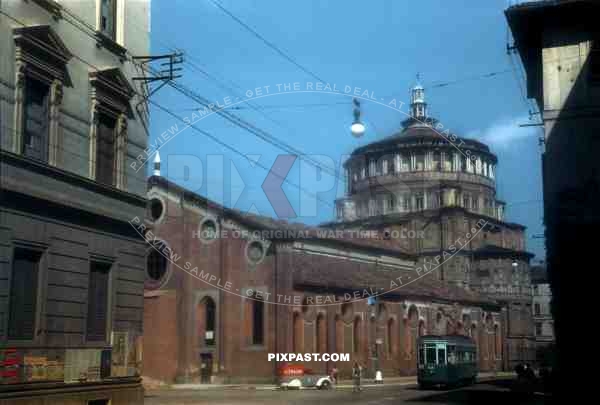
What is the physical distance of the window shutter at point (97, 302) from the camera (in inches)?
773

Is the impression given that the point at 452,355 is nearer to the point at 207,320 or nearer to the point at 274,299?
the point at 274,299

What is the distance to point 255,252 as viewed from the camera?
48344 millimetres

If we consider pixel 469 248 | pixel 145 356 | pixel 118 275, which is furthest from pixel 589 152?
pixel 469 248

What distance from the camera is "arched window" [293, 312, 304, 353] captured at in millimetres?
47344

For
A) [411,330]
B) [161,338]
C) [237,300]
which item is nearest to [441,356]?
[237,300]

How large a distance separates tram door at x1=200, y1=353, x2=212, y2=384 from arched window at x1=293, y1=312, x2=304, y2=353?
5.12m

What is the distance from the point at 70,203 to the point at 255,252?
30.1m

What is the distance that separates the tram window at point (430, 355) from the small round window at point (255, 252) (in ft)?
37.5

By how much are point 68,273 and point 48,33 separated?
17.6 ft

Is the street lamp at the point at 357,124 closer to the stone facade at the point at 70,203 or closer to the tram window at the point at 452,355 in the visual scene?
the stone facade at the point at 70,203

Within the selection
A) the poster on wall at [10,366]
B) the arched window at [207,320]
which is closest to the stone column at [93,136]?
the poster on wall at [10,366]

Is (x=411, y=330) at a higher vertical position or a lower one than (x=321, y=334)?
higher

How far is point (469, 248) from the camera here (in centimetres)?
8375

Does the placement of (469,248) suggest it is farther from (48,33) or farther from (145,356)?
(48,33)
